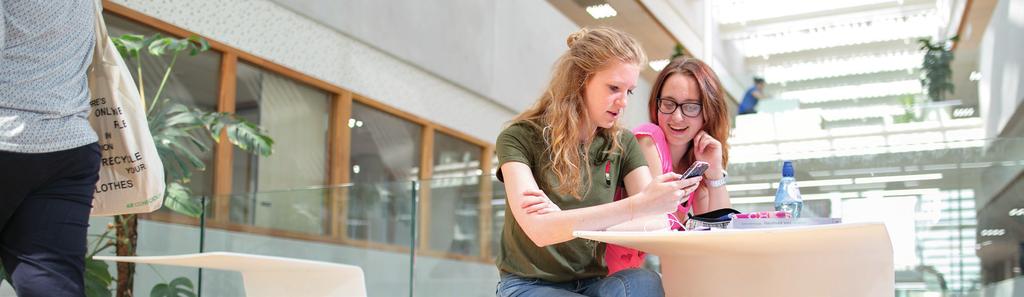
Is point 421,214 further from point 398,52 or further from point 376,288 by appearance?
point 398,52

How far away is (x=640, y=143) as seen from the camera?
2.28 m

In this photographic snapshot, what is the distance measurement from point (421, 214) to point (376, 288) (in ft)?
1.43

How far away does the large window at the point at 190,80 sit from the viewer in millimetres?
5402

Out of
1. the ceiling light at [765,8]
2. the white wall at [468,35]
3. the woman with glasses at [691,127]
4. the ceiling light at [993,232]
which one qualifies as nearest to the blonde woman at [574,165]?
the woman with glasses at [691,127]

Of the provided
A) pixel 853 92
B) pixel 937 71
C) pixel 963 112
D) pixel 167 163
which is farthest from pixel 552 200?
pixel 853 92

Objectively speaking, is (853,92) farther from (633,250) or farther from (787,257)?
(787,257)

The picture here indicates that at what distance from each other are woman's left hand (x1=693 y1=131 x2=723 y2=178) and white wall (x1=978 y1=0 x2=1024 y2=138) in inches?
264

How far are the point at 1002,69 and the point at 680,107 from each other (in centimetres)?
819

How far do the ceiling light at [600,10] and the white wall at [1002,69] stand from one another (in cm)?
422

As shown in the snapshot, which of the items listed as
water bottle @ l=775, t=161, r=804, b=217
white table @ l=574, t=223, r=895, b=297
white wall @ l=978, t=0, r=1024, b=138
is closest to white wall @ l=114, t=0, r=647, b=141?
water bottle @ l=775, t=161, r=804, b=217

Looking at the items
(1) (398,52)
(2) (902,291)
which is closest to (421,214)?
(2) (902,291)

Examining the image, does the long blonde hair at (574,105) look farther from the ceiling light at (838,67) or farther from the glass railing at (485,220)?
the ceiling light at (838,67)

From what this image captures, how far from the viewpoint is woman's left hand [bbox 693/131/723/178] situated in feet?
7.47

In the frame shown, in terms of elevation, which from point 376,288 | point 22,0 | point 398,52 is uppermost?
point 398,52
